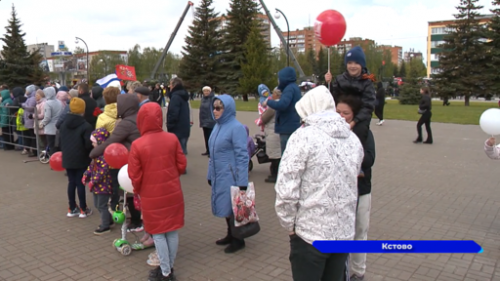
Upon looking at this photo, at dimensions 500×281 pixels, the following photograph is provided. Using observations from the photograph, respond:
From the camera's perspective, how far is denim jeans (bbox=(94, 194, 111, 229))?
5.33 m

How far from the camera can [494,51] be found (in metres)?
35.0

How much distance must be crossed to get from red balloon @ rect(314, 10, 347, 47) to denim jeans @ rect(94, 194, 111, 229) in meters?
3.47

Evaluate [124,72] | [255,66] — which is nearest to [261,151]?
[124,72]

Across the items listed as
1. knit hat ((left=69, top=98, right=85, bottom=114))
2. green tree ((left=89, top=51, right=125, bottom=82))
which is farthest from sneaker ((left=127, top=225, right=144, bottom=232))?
green tree ((left=89, top=51, right=125, bottom=82))

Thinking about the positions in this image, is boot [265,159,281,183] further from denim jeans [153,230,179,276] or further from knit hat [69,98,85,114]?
denim jeans [153,230,179,276]

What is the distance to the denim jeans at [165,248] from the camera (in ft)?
13.1

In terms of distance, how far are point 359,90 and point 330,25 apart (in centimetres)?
174

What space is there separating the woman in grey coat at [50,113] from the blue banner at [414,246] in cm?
894

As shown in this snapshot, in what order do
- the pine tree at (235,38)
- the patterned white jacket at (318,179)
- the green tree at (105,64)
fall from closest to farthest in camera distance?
the patterned white jacket at (318,179), the pine tree at (235,38), the green tree at (105,64)

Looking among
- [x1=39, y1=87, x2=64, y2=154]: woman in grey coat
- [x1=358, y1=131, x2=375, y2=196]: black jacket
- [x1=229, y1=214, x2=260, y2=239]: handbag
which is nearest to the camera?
[x1=358, y1=131, x2=375, y2=196]: black jacket

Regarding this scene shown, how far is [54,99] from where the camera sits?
32.1 feet

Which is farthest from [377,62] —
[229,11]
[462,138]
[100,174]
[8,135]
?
[100,174]

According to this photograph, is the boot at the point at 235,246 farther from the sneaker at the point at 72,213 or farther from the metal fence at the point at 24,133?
the metal fence at the point at 24,133

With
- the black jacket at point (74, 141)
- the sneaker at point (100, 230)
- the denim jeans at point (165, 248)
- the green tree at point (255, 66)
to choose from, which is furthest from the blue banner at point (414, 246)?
the green tree at point (255, 66)
